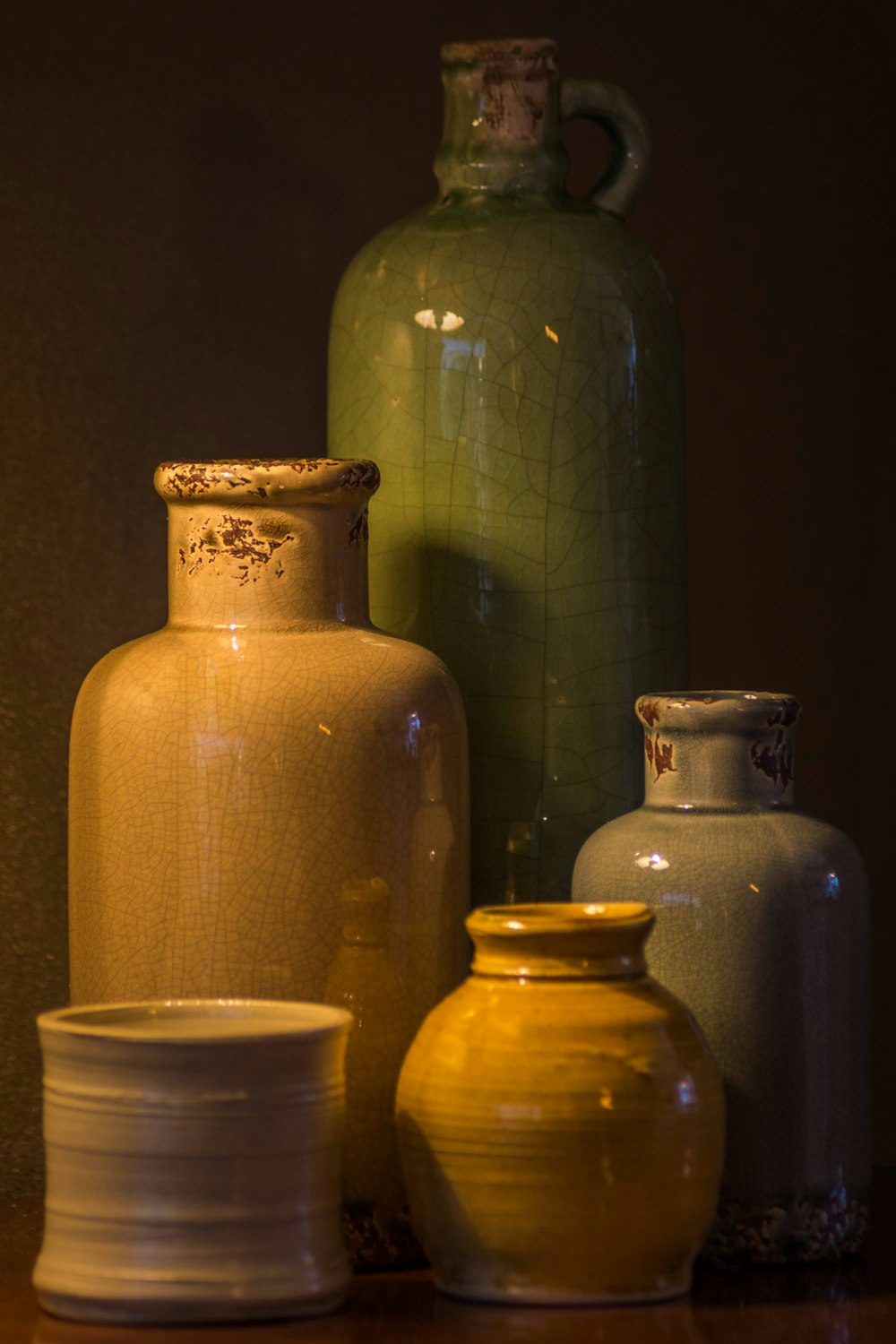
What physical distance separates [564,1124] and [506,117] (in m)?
0.53

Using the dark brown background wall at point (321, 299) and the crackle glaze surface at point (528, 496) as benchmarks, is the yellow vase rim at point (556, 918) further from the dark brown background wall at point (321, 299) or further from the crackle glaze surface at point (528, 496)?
the dark brown background wall at point (321, 299)

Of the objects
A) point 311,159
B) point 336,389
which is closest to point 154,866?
point 336,389

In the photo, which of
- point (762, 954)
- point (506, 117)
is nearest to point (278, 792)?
point (762, 954)

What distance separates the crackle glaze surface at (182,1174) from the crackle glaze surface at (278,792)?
87mm

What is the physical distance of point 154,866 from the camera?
817 mm

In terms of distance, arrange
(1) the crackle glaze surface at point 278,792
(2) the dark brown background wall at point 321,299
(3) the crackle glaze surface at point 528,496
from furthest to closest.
A: (2) the dark brown background wall at point 321,299, (3) the crackle glaze surface at point 528,496, (1) the crackle glaze surface at point 278,792

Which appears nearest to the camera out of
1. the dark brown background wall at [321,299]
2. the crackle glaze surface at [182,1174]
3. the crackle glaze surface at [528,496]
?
the crackle glaze surface at [182,1174]

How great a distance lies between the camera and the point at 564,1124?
0.72m

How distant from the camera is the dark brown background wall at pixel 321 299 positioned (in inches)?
45.3

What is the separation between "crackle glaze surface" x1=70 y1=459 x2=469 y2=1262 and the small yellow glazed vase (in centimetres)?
7

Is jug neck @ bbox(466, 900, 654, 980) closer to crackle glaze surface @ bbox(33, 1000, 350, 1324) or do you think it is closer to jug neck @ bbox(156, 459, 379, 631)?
crackle glaze surface @ bbox(33, 1000, 350, 1324)

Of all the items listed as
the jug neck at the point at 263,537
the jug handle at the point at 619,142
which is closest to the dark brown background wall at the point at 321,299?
the jug handle at the point at 619,142

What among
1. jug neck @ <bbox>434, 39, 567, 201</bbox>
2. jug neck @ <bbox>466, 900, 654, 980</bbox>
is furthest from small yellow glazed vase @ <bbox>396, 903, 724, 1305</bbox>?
jug neck @ <bbox>434, 39, 567, 201</bbox>

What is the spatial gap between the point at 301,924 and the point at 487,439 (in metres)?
0.27
